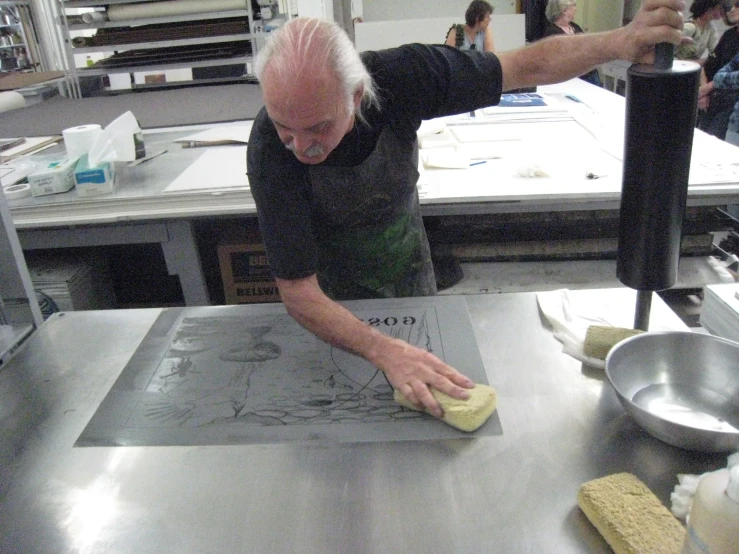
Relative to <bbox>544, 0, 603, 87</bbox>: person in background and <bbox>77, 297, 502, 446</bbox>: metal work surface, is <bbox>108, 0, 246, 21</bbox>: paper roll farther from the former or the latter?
<bbox>77, 297, 502, 446</bbox>: metal work surface

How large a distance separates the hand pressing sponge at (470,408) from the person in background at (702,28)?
3340 millimetres

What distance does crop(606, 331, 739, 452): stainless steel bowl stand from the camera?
81 centimetres

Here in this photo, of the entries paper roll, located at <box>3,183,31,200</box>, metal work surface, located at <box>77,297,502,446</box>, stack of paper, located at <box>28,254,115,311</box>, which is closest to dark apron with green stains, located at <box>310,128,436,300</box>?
metal work surface, located at <box>77,297,502,446</box>

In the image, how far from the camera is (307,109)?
35.9 inches

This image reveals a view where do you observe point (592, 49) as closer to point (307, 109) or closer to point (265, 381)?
point (307, 109)

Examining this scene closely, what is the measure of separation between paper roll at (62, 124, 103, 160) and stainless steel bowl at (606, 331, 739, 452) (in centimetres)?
192

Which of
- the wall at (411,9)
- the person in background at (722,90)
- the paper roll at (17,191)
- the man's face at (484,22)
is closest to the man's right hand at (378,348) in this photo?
the paper roll at (17,191)

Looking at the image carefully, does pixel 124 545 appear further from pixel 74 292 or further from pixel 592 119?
pixel 592 119

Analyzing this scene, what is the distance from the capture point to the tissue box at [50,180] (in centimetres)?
190

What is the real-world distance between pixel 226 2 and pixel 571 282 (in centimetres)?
261

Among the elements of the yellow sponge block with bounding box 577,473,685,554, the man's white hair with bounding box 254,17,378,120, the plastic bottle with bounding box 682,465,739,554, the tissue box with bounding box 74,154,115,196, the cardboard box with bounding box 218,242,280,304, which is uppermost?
the man's white hair with bounding box 254,17,378,120

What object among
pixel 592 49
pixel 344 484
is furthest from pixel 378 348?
pixel 592 49

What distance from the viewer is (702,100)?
3.52 meters

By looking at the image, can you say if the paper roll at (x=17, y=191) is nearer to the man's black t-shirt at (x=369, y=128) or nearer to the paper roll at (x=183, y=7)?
the man's black t-shirt at (x=369, y=128)
